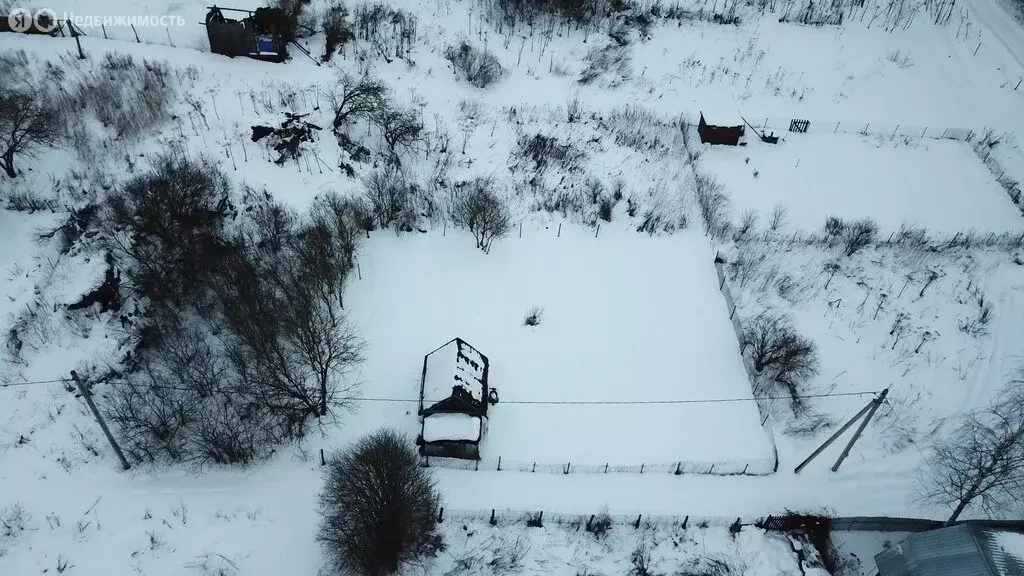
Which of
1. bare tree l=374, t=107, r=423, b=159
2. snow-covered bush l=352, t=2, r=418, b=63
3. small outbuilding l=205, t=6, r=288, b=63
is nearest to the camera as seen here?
bare tree l=374, t=107, r=423, b=159

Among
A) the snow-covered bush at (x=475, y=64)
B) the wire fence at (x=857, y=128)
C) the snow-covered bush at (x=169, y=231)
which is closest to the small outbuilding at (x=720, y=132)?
the wire fence at (x=857, y=128)

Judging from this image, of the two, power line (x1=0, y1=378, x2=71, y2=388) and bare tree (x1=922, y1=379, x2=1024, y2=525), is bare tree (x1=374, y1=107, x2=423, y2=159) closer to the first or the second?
power line (x1=0, y1=378, x2=71, y2=388)

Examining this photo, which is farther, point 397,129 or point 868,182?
point 868,182

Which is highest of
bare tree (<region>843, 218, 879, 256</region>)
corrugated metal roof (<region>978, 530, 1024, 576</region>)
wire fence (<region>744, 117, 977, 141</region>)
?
wire fence (<region>744, 117, 977, 141</region>)

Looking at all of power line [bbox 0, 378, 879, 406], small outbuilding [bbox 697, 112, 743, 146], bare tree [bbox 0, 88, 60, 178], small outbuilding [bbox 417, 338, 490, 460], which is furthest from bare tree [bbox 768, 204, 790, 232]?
bare tree [bbox 0, 88, 60, 178]

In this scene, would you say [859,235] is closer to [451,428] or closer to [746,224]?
[746,224]

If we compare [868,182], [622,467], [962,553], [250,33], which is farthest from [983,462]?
[250,33]

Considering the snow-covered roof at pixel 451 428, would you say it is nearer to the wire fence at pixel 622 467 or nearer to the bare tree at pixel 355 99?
the wire fence at pixel 622 467
